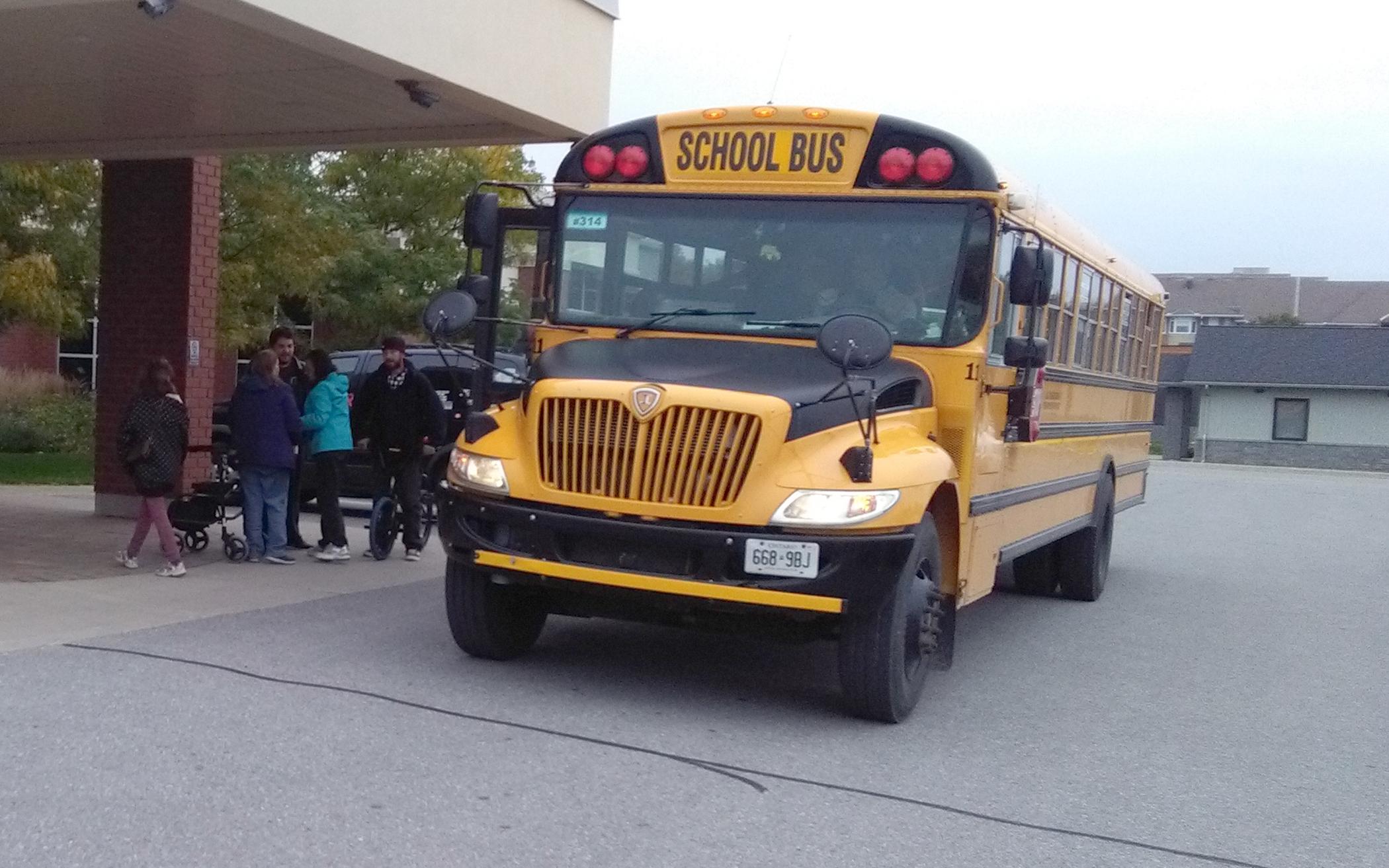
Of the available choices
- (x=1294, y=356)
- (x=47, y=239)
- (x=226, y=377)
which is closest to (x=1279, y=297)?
(x=1294, y=356)

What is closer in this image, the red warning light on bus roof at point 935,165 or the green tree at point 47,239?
the red warning light on bus roof at point 935,165

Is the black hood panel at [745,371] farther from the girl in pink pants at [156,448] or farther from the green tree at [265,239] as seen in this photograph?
the green tree at [265,239]

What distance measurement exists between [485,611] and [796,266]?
2303 mm

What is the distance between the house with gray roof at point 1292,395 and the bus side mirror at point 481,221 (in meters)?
45.0

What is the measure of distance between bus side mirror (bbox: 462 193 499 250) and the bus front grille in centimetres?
159

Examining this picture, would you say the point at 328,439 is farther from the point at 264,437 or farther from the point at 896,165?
the point at 896,165

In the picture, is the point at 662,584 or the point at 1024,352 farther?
the point at 1024,352

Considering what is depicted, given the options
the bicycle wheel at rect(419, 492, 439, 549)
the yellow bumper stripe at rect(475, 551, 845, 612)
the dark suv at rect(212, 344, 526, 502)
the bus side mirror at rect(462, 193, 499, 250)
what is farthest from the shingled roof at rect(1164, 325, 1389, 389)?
the yellow bumper stripe at rect(475, 551, 845, 612)

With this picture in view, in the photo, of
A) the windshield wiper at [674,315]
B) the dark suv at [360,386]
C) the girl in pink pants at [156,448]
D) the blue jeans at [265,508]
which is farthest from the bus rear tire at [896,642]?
the dark suv at [360,386]

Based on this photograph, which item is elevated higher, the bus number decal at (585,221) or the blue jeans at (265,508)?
the bus number decal at (585,221)

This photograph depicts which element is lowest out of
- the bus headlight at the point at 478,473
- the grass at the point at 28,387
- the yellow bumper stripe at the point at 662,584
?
the grass at the point at 28,387

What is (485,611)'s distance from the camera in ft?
24.2

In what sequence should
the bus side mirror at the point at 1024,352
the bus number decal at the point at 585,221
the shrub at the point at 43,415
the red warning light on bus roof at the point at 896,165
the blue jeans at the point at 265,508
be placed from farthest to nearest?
the shrub at the point at 43,415 < the blue jeans at the point at 265,508 < the bus number decal at the point at 585,221 < the bus side mirror at the point at 1024,352 < the red warning light on bus roof at the point at 896,165

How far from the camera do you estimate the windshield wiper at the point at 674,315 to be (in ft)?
24.7
